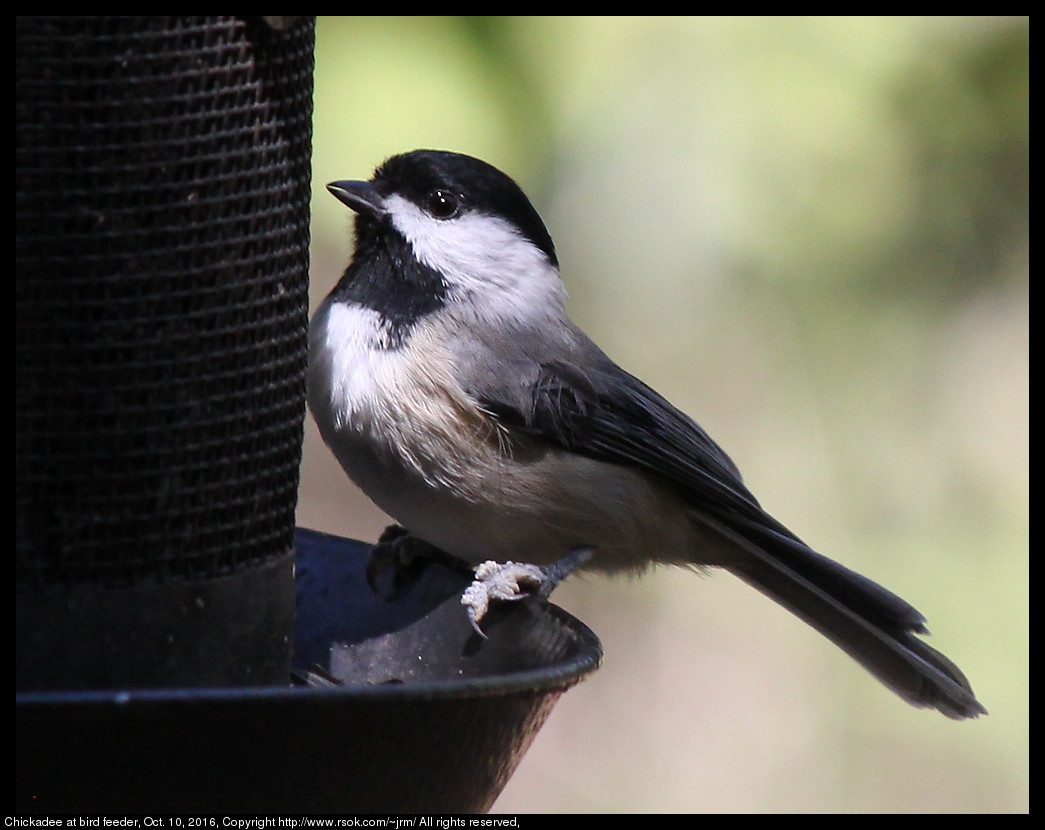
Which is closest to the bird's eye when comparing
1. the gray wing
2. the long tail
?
the gray wing

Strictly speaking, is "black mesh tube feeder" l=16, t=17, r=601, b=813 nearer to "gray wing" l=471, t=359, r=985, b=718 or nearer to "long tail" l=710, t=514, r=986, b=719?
"gray wing" l=471, t=359, r=985, b=718

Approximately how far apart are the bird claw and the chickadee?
0.02 metres

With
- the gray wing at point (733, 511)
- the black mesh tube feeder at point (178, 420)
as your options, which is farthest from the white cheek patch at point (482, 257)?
the black mesh tube feeder at point (178, 420)

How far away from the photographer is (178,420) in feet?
6.95

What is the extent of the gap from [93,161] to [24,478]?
1.49ft

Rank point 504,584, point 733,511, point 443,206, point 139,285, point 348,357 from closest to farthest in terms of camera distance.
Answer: point 139,285
point 504,584
point 348,357
point 443,206
point 733,511

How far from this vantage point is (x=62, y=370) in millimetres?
2043

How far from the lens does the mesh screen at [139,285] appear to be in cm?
201

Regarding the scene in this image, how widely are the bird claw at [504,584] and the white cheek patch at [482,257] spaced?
560mm

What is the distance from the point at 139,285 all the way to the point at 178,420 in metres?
0.21

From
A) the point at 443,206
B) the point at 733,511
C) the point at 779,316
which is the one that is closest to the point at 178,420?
the point at 443,206

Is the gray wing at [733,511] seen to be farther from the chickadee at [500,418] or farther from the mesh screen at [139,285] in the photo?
the mesh screen at [139,285]

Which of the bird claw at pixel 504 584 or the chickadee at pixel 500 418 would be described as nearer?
the bird claw at pixel 504 584

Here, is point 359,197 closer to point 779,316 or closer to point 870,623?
point 870,623
